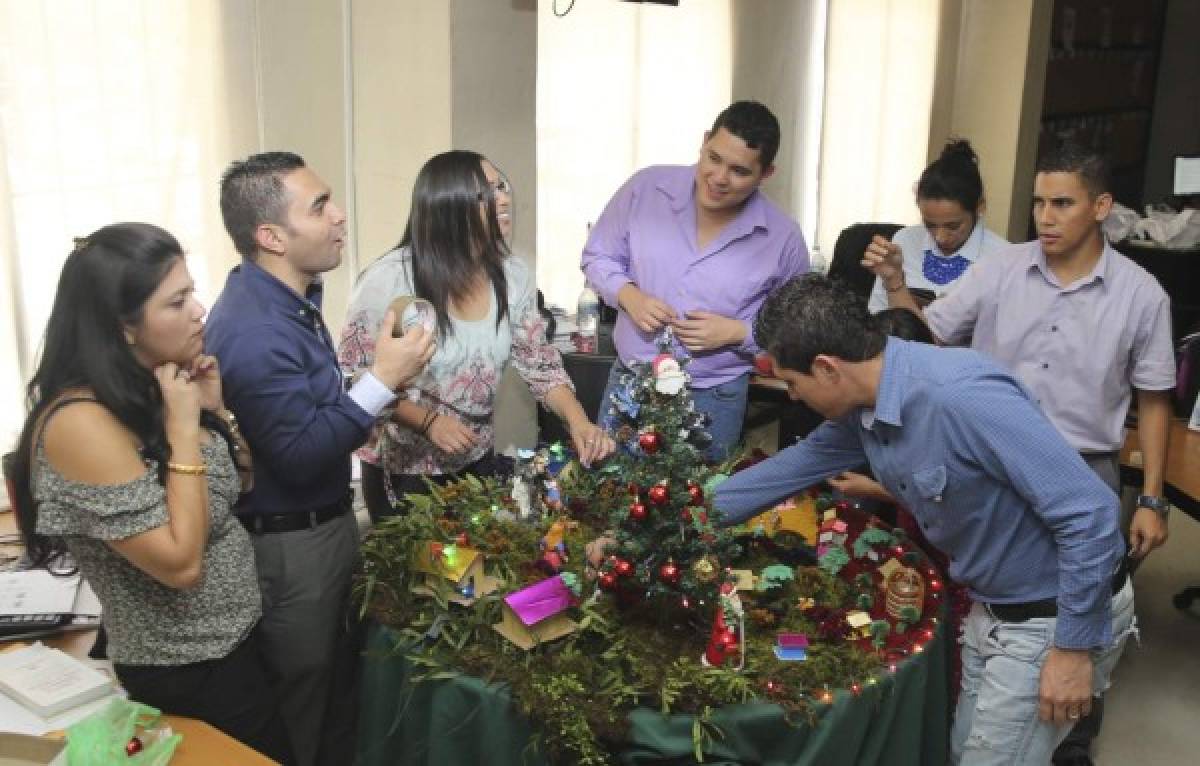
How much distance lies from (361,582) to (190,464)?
0.53 meters

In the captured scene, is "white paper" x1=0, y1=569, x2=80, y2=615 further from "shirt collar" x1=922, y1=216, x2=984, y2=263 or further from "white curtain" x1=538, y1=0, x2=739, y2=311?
"shirt collar" x1=922, y1=216, x2=984, y2=263

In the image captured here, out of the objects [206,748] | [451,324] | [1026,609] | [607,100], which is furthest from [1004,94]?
[206,748]

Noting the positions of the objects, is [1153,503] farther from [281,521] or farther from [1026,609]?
[281,521]

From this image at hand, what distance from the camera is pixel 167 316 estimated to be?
158 cm

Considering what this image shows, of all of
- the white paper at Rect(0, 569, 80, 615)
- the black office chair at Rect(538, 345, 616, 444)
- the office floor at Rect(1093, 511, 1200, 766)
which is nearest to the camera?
the white paper at Rect(0, 569, 80, 615)

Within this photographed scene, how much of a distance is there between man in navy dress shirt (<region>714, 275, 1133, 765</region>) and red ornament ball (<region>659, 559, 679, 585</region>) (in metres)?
0.37

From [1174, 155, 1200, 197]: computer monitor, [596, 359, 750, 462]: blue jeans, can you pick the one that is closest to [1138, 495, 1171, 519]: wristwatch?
[596, 359, 750, 462]: blue jeans

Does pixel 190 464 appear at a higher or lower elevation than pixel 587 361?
higher

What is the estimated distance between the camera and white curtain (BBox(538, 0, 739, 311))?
4.34 metres

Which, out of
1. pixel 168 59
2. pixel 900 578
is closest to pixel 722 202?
pixel 900 578

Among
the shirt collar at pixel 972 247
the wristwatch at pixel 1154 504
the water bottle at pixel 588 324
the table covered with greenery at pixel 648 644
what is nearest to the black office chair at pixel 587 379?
the water bottle at pixel 588 324

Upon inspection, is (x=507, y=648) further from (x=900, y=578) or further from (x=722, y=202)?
(x=722, y=202)

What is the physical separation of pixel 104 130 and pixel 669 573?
2.39m

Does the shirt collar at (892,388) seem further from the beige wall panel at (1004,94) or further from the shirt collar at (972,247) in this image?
the beige wall panel at (1004,94)
